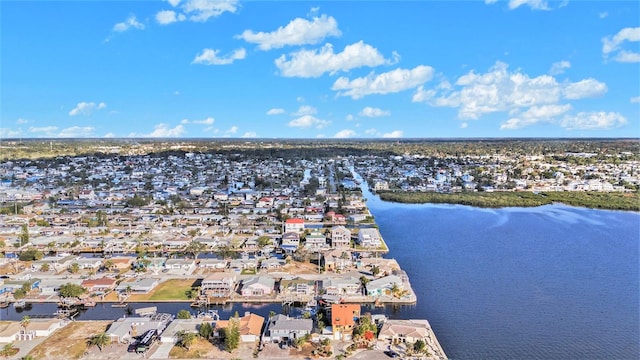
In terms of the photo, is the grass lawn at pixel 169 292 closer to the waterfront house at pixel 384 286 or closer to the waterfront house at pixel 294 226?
the waterfront house at pixel 384 286

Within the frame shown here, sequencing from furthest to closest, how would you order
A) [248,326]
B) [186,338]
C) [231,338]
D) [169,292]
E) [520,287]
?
[520,287] → [169,292] → [248,326] → [186,338] → [231,338]

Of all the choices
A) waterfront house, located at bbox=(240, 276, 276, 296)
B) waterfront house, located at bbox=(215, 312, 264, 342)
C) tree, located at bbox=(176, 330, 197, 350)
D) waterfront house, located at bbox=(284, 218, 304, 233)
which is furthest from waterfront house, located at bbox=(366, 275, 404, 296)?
waterfront house, located at bbox=(284, 218, 304, 233)

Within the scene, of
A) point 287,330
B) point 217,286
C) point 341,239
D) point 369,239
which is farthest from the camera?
point 369,239

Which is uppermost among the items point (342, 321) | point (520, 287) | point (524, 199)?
point (524, 199)

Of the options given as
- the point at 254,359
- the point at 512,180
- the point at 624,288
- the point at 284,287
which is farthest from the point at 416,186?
the point at 254,359

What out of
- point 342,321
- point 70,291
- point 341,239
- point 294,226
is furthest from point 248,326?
point 294,226

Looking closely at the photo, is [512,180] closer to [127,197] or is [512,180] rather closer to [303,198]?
[303,198]


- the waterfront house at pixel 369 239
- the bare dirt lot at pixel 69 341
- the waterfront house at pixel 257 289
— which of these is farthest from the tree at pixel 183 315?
the waterfront house at pixel 369 239

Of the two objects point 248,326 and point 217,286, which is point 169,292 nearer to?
point 217,286
